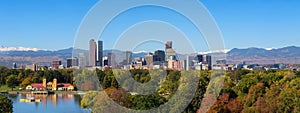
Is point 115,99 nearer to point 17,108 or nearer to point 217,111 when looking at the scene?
point 217,111

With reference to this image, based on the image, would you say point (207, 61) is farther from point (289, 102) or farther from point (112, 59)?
point (289, 102)

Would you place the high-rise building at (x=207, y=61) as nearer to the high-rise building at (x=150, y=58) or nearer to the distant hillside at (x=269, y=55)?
the high-rise building at (x=150, y=58)

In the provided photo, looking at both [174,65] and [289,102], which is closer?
[289,102]

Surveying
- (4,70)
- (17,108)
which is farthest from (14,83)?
(17,108)

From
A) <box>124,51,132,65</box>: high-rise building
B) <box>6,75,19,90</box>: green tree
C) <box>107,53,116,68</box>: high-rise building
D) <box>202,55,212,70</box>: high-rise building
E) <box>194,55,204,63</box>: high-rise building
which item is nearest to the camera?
<box>124,51,132,65</box>: high-rise building

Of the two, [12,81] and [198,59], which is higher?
[198,59]

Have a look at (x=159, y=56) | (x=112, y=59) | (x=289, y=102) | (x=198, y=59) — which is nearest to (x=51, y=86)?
(x=112, y=59)

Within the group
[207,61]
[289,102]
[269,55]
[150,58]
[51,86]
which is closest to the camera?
[289,102]

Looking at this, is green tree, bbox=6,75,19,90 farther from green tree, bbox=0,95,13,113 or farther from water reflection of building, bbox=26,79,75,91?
green tree, bbox=0,95,13,113

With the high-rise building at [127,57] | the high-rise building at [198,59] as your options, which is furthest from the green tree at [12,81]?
the high-rise building at [198,59]

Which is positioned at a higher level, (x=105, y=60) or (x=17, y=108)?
(x=105, y=60)

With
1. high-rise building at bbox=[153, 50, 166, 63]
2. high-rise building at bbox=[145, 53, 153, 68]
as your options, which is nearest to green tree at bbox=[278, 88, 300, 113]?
high-rise building at bbox=[153, 50, 166, 63]
